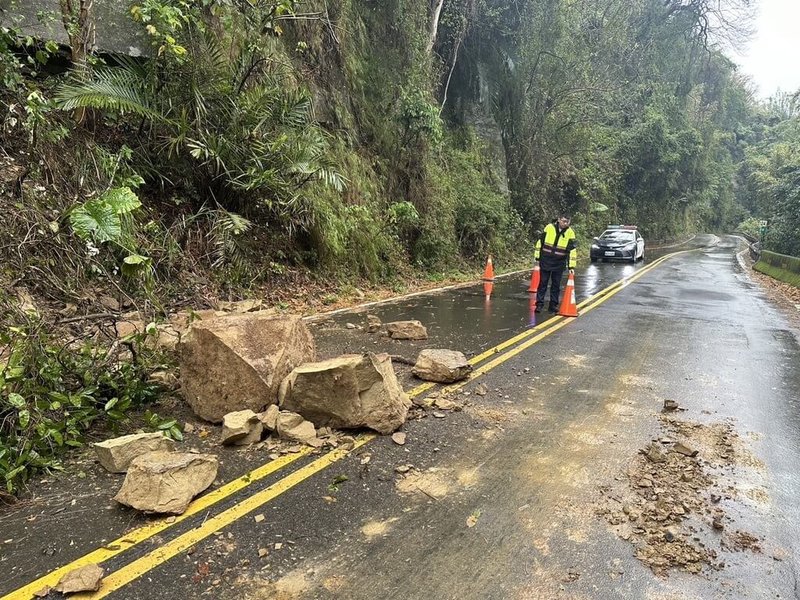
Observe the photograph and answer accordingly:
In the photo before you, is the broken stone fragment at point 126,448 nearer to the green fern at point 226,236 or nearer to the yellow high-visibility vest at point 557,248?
the green fern at point 226,236

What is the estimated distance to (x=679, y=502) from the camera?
3688 mm

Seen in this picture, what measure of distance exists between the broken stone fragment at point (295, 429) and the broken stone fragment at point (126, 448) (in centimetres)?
83

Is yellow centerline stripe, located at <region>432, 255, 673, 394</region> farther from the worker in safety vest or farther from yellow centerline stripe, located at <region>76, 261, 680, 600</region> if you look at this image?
yellow centerline stripe, located at <region>76, 261, 680, 600</region>

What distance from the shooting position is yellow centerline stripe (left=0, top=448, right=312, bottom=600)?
273 centimetres

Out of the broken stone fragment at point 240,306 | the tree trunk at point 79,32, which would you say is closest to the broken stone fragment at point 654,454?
the broken stone fragment at point 240,306

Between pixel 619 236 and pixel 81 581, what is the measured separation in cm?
2657

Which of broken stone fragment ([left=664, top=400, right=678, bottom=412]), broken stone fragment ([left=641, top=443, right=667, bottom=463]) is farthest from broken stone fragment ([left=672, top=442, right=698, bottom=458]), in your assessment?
broken stone fragment ([left=664, top=400, right=678, bottom=412])

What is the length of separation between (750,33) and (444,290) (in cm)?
3504

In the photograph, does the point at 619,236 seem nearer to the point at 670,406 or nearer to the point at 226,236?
the point at 226,236

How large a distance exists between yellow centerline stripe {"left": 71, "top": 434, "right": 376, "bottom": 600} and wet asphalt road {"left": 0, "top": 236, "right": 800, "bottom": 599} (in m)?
0.04

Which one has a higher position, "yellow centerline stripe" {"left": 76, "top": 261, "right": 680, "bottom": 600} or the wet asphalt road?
"yellow centerline stripe" {"left": 76, "top": 261, "right": 680, "bottom": 600}

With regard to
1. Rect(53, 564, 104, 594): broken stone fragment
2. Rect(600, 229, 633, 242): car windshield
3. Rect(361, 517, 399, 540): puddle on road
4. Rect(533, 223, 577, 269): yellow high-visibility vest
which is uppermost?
Rect(533, 223, 577, 269): yellow high-visibility vest

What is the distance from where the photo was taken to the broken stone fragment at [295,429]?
4395 millimetres

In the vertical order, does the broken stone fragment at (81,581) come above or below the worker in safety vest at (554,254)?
below
